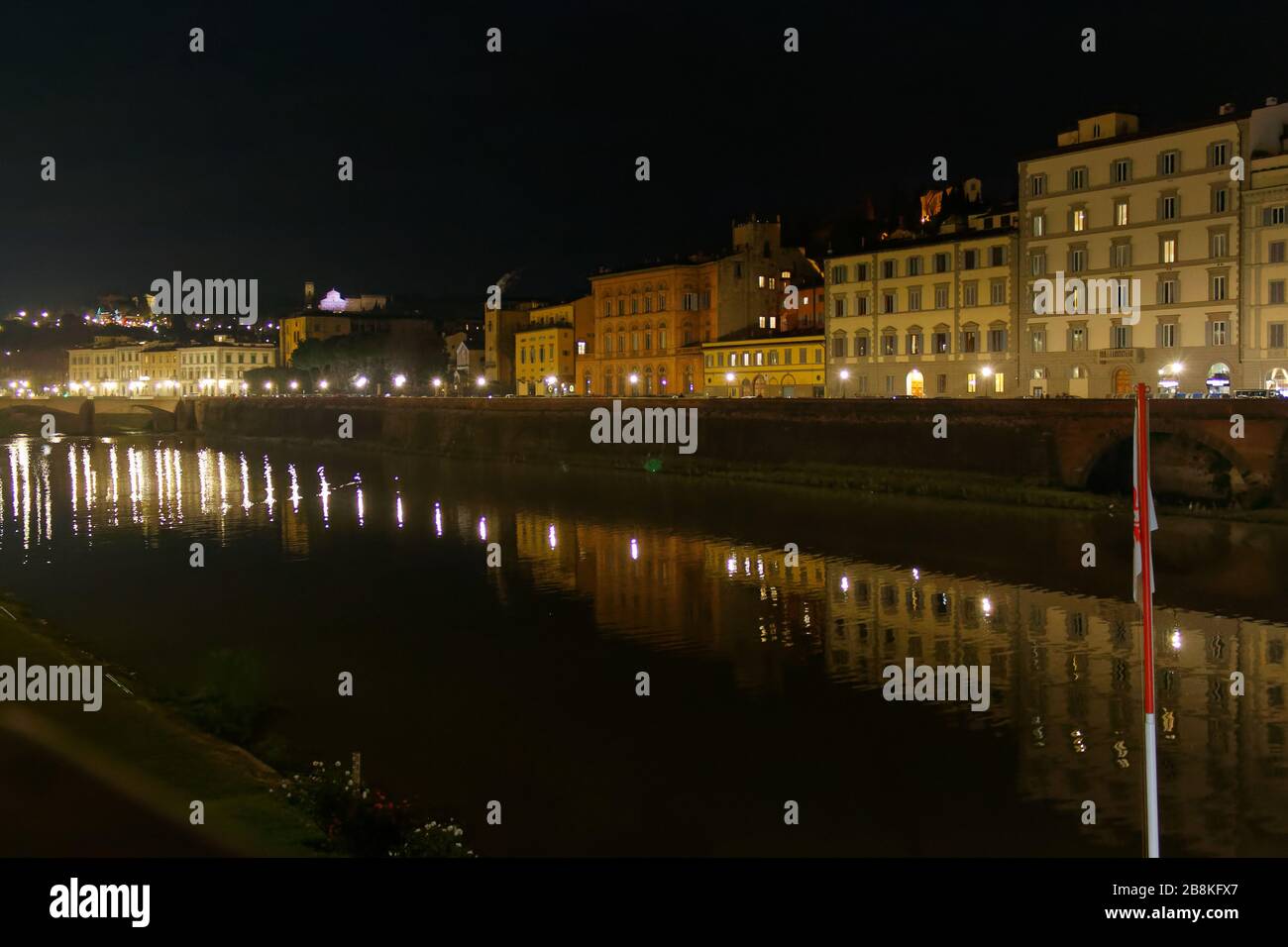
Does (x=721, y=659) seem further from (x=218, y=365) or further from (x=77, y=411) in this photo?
(x=218, y=365)

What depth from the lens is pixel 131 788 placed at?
1291 centimetres

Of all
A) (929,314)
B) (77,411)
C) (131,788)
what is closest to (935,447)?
(929,314)

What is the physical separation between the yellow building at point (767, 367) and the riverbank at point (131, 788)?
165 ft

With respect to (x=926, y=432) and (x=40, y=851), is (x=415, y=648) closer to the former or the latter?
(x=40, y=851)

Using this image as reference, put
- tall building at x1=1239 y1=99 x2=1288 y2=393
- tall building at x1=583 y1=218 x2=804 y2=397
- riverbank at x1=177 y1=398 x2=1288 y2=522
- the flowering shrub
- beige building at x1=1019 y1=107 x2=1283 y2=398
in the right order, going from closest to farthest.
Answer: the flowering shrub → riverbank at x1=177 y1=398 x2=1288 y2=522 → tall building at x1=1239 y1=99 x2=1288 y2=393 → beige building at x1=1019 y1=107 x2=1283 y2=398 → tall building at x1=583 y1=218 x2=804 y2=397

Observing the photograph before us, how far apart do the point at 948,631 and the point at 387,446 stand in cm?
5824

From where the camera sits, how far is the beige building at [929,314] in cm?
5397

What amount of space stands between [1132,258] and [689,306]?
108ft

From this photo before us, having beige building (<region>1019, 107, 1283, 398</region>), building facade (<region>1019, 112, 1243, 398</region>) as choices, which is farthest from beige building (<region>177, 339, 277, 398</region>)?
building facade (<region>1019, 112, 1243, 398</region>)

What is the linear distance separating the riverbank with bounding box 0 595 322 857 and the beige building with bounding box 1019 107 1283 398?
40.3m

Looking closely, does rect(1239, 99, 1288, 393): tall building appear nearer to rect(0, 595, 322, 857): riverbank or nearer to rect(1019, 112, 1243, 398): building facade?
rect(1019, 112, 1243, 398): building facade

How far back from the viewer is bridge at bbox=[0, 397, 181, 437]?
107m

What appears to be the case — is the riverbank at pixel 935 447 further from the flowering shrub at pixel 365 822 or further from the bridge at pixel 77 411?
the bridge at pixel 77 411
